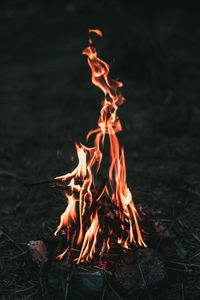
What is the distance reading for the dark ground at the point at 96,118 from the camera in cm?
279

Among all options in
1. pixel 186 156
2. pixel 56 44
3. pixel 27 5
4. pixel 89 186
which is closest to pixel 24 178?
pixel 89 186

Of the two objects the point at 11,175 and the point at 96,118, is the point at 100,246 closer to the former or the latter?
the point at 11,175

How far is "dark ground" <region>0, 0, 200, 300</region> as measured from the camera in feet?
9.14

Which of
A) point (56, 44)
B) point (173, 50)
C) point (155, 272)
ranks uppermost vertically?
point (56, 44)

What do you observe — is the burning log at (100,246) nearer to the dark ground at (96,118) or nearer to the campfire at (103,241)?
the campfire at (103,241)

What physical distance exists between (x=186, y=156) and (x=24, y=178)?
6.72 feet

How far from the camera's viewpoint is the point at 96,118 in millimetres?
5516

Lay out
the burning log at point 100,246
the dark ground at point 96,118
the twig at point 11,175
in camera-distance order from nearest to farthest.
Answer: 1. the burning log at point 100,246
2. the dark ground at point 96,118
3. the twig at point 11,175

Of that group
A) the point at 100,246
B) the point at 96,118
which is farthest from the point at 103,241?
the point at 96,118

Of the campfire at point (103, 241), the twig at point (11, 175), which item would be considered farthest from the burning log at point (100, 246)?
the twig at point (11, 175)

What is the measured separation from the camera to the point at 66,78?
7.57 m

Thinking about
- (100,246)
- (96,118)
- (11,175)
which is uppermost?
(96,118)

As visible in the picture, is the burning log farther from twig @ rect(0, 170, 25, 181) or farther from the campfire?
twig @ rect(0, 170, 25, 181)

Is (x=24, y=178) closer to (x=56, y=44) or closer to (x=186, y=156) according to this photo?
(x=186, y=156)
